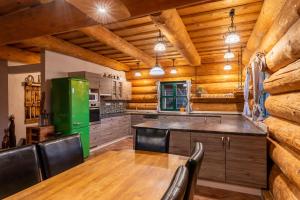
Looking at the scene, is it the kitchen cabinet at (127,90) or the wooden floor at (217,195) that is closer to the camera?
the wooden floor at (217,195)

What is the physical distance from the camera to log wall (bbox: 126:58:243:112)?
606cm

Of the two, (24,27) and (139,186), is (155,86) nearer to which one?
(24,27)

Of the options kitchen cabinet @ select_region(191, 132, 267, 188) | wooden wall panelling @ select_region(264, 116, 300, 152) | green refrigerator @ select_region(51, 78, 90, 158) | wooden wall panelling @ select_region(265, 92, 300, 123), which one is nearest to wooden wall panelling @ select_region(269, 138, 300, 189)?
wooden wall panelling @ select_region(264, 116, 300, 152)

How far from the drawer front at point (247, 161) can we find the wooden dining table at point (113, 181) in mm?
1263

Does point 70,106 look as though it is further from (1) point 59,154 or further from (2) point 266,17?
(2) point 266,17

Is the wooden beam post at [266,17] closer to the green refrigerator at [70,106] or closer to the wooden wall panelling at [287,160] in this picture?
the wooden wall panelling at [287,160]

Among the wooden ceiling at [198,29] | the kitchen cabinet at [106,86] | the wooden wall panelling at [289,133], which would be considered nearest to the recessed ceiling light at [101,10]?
the wooden ceiling at [198,29]

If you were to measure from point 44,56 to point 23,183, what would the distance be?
341 cm

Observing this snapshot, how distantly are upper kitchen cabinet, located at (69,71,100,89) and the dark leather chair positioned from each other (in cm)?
289

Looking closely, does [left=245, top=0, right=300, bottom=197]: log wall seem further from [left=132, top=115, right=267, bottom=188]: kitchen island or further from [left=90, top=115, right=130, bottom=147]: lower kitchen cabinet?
[left=90, top=115, right=130, bottom=147]: lower kitchen cabinet

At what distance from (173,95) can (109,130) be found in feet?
8.81

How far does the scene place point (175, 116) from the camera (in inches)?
249

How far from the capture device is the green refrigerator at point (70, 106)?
13.4 ft

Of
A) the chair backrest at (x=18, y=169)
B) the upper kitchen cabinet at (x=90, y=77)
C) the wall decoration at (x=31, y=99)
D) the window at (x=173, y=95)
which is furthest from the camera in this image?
the window at (x=173, y=95)
